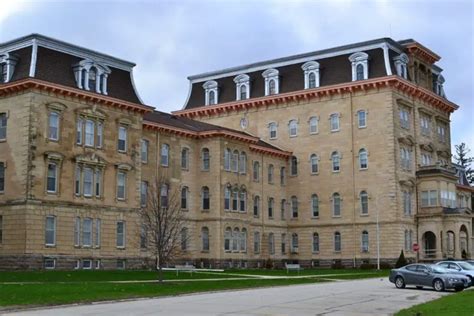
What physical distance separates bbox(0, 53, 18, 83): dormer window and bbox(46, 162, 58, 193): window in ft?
21.5

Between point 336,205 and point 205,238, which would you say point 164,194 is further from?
point 336,205

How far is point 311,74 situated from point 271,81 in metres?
4.75

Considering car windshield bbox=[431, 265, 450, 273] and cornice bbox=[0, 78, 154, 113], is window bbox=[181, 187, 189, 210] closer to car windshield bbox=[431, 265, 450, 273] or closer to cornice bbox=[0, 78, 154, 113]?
cornice bbox=[0, 78, 154, 113]

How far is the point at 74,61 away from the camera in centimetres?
5250

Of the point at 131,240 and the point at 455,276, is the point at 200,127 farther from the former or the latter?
the point at 455,276

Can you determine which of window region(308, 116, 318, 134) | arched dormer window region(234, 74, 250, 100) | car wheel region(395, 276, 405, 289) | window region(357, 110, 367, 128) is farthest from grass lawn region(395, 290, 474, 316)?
arched dormer window region(234, 74, 250, 100)

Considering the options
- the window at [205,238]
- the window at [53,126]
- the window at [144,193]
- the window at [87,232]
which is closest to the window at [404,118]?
the window at [205,238]

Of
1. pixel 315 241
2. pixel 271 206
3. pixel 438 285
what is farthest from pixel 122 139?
pixel 438 285

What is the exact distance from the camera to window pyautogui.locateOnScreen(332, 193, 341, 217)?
240 ft

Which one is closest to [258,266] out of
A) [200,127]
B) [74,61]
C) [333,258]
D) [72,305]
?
[333,258]

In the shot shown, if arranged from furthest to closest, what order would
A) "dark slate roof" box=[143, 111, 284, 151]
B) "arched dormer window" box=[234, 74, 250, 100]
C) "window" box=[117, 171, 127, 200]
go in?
"arched dormer window" box=[234, 74, 250, 100] → "dark slate roof" box=[143, 111, 284, 151] → "window" box=[117, 171, 127, 200]

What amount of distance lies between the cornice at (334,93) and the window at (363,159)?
19.4 ft

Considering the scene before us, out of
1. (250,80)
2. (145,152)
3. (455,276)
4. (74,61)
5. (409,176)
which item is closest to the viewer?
(455,276)

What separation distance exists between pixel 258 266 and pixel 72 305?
42888 millimetres
